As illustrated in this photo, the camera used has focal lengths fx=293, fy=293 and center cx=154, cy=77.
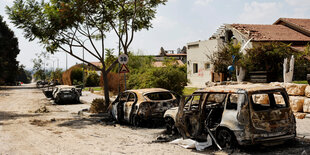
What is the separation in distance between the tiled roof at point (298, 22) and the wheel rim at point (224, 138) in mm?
21932

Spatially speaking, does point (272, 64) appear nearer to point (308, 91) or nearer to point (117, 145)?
point (308, 91)

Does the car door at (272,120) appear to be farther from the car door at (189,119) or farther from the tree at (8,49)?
the tree at (8,49)

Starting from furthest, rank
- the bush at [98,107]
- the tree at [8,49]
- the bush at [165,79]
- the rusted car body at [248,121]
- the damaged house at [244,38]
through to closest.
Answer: the tree at [8,49], the damaged house at [244,38], the bush at [165,79], the bush at [98,107], the rusted car body at [248,121]

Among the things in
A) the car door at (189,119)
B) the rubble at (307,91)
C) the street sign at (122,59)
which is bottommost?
the car door at (189,119)

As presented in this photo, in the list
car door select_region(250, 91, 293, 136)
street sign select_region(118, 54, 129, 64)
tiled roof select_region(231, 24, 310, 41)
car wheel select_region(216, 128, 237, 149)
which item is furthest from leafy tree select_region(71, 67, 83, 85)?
car door select_region(250, 91, 293, 136)

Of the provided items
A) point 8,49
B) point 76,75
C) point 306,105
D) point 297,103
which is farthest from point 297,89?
point 8,49

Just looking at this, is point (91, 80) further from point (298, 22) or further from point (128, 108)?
point (128, 108)

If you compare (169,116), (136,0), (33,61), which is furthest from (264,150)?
(33,61)

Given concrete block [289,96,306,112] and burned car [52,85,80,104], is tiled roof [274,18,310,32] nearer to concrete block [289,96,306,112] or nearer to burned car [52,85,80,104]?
concrete block [289,96,306,112]

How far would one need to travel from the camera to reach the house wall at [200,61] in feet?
90.3

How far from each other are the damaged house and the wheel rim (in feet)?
40.9

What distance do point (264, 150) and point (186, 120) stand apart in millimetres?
2131

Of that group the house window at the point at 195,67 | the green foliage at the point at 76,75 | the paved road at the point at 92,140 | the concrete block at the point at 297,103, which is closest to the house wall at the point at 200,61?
the house window at the point at 195,67

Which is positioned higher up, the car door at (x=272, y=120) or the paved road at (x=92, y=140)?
the car door at (x=272, y=120)
